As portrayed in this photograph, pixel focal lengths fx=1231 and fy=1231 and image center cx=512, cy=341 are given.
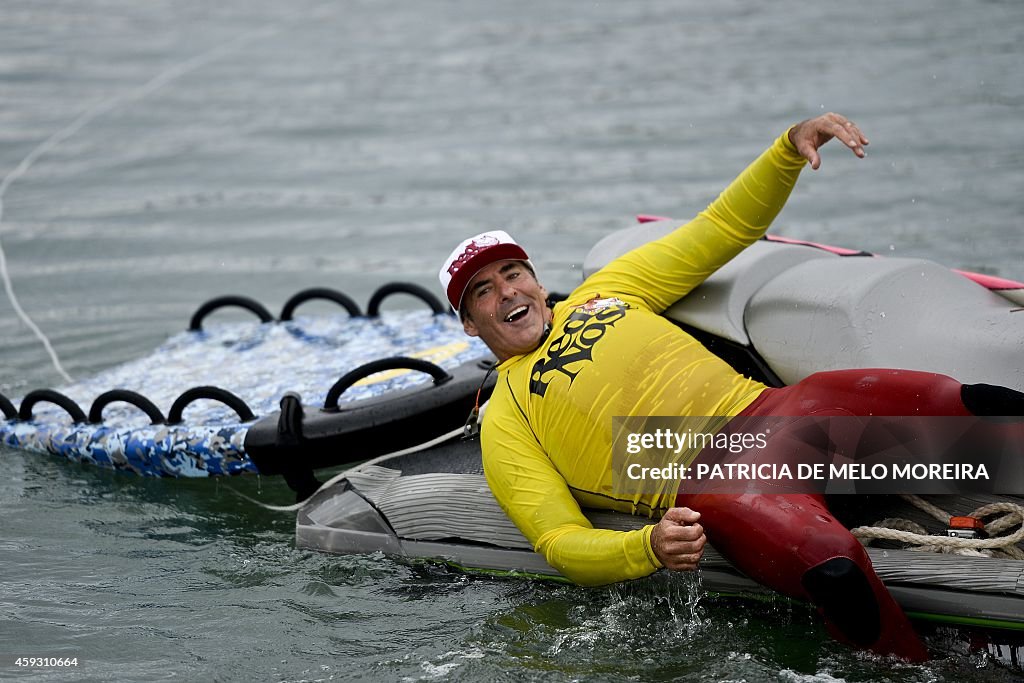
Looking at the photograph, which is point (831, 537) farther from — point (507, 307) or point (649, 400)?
point (507, 307)

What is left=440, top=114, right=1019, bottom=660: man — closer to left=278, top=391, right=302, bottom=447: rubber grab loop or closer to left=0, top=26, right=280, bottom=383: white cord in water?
left=278, top=391, right=302, bottom=447: rubber grab loop

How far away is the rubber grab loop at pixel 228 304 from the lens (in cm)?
552

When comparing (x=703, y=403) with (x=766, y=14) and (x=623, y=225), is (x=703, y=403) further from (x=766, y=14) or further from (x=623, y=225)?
(x=766, y=14)

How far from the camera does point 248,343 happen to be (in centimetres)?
541

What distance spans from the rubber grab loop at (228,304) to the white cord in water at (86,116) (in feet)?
2.05

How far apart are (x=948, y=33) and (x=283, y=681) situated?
383 inches

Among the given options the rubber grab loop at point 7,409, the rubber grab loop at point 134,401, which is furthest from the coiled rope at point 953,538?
the rubber grab loop at point 7,409

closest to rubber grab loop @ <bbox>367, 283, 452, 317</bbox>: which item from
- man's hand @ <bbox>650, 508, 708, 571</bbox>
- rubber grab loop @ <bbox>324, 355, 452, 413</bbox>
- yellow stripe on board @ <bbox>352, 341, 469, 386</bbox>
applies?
yellow stripe on board @ <bbox>352, 341, 469, 386</bbox>

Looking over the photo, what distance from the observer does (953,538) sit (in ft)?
10.2

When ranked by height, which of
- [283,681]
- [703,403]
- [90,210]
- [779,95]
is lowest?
[283,681]

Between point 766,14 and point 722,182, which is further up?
point 766,14

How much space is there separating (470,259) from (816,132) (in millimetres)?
1090

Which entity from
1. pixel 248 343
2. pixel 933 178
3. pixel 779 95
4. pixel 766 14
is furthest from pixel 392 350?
pixel 766 14

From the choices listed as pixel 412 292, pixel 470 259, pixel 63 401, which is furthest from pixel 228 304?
pixel 470 259
